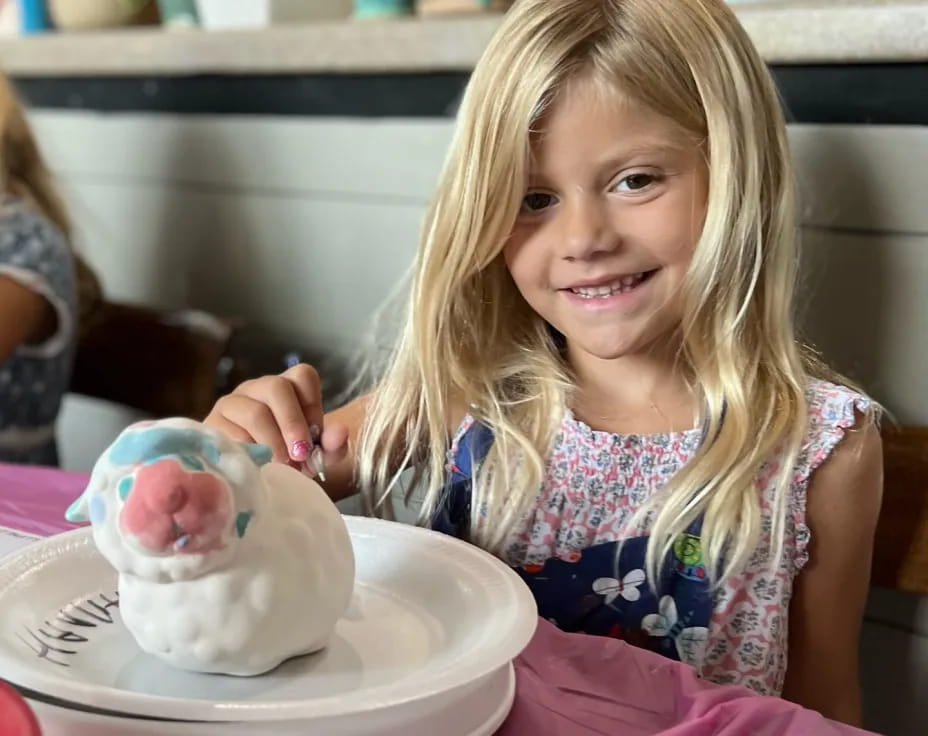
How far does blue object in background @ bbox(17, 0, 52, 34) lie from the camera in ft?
6.27

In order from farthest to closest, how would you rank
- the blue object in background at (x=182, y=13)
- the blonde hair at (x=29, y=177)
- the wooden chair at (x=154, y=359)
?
the blue object in background at (x=182, y=13) < the blonde hair at (x=29, y=177) < the wooden chair at (x=154, y=359)

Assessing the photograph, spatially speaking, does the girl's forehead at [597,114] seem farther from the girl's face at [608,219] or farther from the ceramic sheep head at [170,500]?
the ceramic sheep head at [170,500]

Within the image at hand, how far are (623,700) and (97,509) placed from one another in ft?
0.98

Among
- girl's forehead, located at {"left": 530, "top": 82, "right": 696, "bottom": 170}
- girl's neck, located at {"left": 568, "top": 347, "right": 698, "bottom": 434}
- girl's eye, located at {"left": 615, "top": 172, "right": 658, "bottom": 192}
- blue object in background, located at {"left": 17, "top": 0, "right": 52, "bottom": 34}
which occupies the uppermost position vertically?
girl's forehead, located at {"left": 530, "top": 82, "right": 696, "bottom": 170}

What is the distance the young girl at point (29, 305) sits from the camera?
1.46 m

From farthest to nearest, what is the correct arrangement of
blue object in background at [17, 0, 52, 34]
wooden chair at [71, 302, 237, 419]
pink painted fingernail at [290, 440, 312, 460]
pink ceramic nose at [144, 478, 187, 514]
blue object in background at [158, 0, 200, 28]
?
blue object in background at [17, 0, 52, 34] → blue object in background at [158, 0, 200, 28] → wooden chair at [71, 302, 237, 419] → pink painted fingernail at [290, 440, 312, 460] → pink ceramic nose at [144, 478, 187, 514]

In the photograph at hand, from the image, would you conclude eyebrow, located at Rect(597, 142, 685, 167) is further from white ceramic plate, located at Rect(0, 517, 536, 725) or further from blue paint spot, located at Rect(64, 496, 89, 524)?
blue paint spot, located at Rect(64, 496, 89, 524)

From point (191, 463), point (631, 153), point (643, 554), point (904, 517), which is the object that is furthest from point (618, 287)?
point (191, 463)

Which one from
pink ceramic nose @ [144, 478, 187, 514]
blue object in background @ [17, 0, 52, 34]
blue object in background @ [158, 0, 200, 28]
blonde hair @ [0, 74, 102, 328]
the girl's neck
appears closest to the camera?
pink ceramic nose @ [144, 478, 187, 514]

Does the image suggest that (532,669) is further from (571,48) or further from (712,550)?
(571,48)

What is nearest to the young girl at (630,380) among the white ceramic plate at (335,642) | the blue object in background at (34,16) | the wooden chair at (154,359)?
the white ceramic plate at (335,642)

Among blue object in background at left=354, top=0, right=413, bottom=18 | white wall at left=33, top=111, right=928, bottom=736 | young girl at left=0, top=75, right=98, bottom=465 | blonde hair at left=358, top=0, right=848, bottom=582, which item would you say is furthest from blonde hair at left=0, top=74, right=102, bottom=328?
blonde hair at left=358, top=0, right=848, bottom=582

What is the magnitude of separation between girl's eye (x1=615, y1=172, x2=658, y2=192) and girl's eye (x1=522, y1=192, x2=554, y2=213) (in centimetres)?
6

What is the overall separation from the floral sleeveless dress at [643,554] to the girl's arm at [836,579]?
15 millimetres
